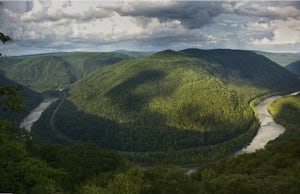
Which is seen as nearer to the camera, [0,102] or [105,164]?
[0,102]

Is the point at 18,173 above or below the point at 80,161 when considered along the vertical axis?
above

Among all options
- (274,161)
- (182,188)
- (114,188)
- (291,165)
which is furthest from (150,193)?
(274,161)

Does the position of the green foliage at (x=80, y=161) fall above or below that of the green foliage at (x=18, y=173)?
below

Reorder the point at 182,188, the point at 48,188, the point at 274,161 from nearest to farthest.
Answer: the point at 48,188 < the point at 182,188 < the point at 274,161

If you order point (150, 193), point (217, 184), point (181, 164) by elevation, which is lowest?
point (181, 164)

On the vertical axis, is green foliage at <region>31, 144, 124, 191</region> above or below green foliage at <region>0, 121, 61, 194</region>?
below

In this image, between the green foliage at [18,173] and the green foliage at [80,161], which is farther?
the green foliage at [80,161]

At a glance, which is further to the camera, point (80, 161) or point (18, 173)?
point (80, 161)

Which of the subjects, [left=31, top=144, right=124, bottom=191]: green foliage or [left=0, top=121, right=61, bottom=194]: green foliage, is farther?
[left=31, top=144, right=124, bottom=191]: green foliage

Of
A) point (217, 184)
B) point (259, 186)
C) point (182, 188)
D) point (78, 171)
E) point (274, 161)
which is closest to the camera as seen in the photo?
point (182, 188)

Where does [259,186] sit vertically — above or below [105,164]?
above

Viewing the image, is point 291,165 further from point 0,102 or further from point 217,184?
point 0,102
